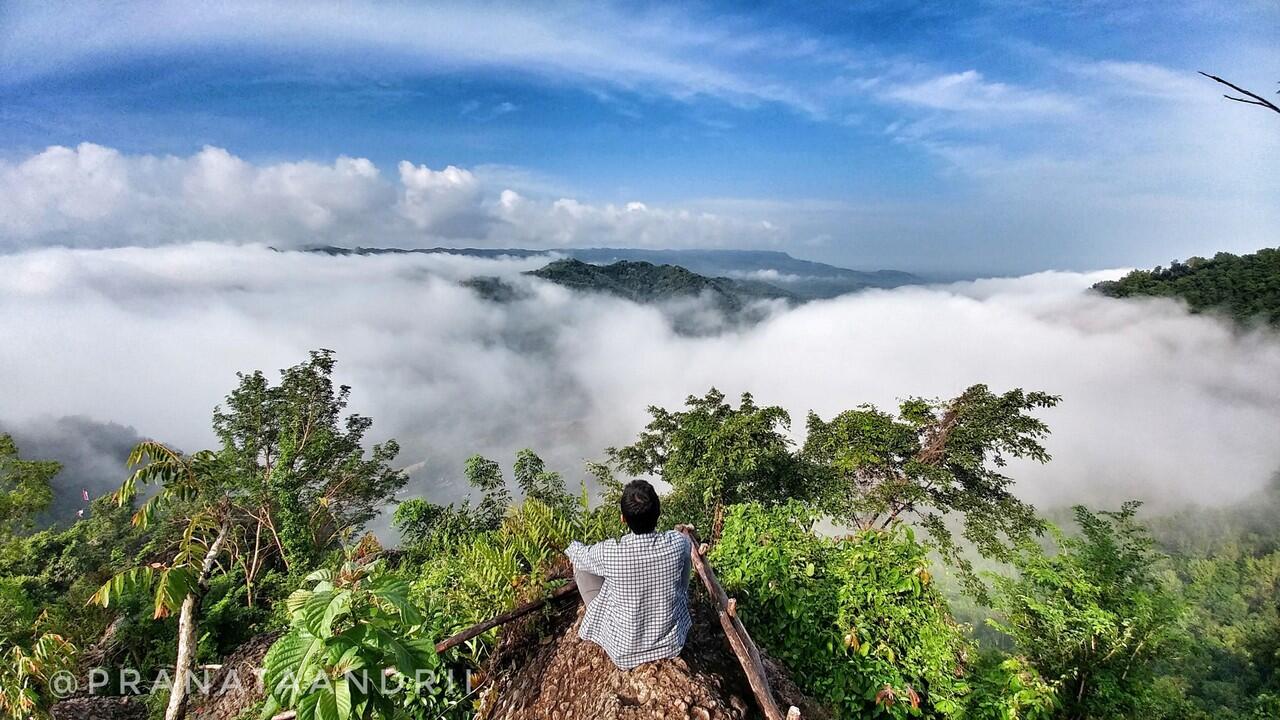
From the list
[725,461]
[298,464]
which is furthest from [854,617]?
[298,464]

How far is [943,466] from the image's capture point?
1952cm

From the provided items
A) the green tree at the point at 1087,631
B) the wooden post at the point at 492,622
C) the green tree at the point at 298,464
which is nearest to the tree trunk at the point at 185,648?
the wooden post at the point at 492,622

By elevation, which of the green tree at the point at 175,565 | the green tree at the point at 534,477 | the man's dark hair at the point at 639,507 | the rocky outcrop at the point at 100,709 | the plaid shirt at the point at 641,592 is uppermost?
the man's dark hair at the point at 639,507

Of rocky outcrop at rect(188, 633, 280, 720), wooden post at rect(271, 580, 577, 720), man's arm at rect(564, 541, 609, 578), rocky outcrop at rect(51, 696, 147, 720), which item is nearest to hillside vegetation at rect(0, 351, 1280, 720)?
rocky outcrop at rect(188, 633, 280, 720)

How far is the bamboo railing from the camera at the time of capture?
10.5ft

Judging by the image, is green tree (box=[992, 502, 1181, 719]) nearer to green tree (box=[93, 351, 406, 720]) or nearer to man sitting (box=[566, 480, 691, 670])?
man sitting (box=[566, 480, 691, 670])

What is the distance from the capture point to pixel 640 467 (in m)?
22.6

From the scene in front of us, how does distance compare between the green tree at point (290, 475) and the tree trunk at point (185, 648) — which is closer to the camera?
the tree trunk at point (185, 648)

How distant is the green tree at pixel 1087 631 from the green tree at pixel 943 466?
10117 millimetres

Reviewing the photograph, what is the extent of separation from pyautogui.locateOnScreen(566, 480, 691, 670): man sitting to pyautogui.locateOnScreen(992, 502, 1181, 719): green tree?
234 inches

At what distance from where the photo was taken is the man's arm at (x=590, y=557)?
3.54m

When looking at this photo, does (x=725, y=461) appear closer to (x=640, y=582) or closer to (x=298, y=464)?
(x=640, y=582)

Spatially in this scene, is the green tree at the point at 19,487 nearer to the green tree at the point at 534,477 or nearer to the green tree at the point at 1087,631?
the green tree at the point at 534,477

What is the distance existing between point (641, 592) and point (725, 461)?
12.6 m
